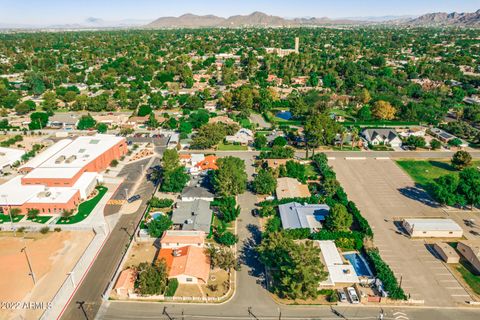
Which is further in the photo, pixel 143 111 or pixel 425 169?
pixel 143 111

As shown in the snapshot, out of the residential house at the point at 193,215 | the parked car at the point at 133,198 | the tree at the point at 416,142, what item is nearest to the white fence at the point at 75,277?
the parked car at the point at 133,198

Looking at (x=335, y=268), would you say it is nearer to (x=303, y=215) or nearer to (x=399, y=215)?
(x=303, y=215)

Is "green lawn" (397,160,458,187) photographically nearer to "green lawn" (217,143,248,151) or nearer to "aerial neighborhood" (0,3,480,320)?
"aerial neighborhood" (0,3,480,320)

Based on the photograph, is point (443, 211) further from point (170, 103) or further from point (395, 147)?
point (170, 103)

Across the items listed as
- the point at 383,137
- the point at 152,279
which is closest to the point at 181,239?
the point at 152,279

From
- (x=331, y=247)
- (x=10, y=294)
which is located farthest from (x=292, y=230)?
(x=10, y=294)

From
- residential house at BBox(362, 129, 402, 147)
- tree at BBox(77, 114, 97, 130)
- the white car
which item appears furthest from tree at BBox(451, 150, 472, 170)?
tree at BBox(77, 114, 97, 130)
